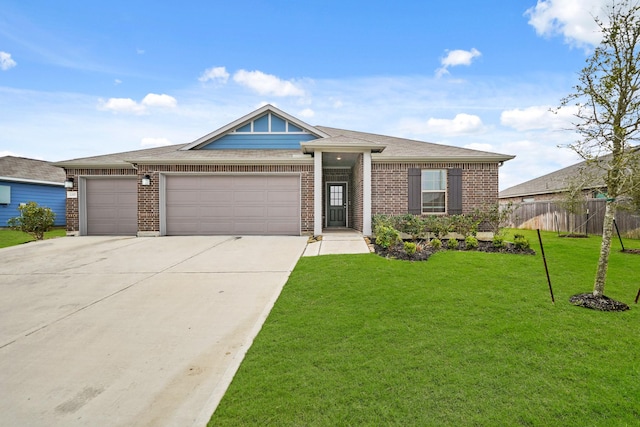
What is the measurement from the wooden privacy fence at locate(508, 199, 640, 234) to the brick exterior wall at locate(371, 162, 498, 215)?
4.54 metres

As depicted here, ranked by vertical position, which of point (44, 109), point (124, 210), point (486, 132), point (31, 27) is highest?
point (31, 27)

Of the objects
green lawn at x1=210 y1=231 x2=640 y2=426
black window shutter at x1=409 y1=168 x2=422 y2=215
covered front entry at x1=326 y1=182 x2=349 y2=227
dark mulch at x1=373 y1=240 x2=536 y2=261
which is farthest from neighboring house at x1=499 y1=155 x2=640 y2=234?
green lawn at x1=210 y1=231 x2=640 y2=426

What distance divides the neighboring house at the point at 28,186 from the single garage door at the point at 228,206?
11.5 metres

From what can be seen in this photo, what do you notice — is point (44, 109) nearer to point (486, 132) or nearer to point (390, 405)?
point (390, 405)

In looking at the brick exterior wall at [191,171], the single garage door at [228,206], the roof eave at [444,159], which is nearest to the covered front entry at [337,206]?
the brick exterior wall at [191,171]

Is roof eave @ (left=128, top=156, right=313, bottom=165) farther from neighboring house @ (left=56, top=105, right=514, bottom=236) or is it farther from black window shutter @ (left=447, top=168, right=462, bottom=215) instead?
black window shutter @ (left=447, top=168, right=462, bottom=215)

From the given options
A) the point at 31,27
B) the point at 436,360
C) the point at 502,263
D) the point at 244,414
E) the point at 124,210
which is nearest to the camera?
the point at 244,414

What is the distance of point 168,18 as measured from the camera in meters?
11.2

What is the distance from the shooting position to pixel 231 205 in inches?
447

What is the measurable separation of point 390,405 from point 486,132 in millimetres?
14683

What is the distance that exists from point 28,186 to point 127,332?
750 inches

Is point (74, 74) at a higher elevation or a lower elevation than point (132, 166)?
higher

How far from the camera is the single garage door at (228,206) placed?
37.1 ft

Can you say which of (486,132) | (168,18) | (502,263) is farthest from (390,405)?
(486,132)
